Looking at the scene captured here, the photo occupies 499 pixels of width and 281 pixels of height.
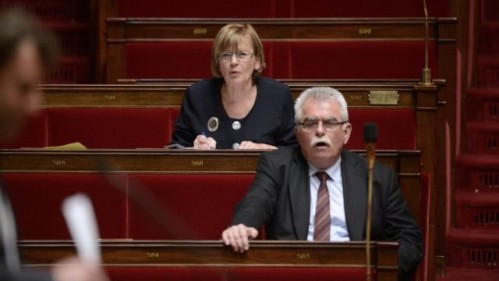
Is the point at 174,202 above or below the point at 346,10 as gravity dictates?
below

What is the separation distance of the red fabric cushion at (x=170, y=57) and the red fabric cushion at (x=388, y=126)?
49 centimetres

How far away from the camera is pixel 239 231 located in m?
1.89

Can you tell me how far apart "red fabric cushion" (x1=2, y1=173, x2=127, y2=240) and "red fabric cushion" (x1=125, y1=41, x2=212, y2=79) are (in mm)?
772

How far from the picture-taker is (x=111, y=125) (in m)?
2.76

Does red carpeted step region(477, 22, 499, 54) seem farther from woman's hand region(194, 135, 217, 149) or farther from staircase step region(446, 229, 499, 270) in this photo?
woman's hand region(194, 135, 217, 149)

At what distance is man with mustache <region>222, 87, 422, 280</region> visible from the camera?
2068 mm

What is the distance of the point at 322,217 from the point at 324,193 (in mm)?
41

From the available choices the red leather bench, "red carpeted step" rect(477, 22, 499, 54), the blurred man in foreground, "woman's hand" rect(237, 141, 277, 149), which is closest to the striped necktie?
"woman's hand" rect(237, 141, 277, 149)

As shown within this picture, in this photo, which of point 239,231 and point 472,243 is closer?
point 239,231

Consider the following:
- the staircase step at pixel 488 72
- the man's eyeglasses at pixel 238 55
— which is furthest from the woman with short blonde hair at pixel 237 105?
the staircase step at pixel 488 72

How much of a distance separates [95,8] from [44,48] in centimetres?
243

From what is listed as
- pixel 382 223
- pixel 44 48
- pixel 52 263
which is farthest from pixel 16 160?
pixel 44 48

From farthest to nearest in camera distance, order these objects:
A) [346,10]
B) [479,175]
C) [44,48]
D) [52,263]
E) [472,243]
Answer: [346,10] → [479,175] → [472,243] → [52,263] → [44,48]

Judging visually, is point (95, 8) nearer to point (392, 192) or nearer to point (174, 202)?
point (174, 202)
